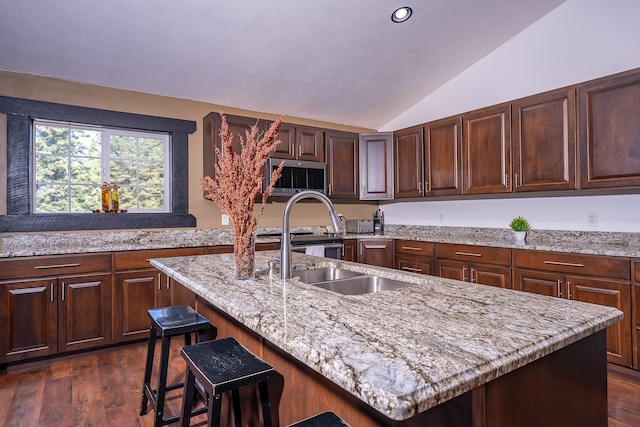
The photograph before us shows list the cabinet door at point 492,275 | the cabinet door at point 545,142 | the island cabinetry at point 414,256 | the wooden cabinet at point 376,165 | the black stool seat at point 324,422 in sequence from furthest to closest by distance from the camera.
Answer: the wooden cabinet at point 376,165 → the island cabinetry at point 414,256 → the cabinet door at point 492,275 → the cabinet door at point 545,142 → the black stool seat at point 324,422

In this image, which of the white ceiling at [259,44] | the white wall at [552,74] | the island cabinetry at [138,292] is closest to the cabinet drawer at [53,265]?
the island cabinetry at [138,292]

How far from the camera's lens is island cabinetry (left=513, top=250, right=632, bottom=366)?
2.56 meters

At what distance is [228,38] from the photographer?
310 cm

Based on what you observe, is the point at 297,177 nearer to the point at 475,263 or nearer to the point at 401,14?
the point at 401,14

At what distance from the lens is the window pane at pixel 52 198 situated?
3271 mm

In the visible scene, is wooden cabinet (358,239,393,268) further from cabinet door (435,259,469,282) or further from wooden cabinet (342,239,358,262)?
cabinet door (435,259,469,282)

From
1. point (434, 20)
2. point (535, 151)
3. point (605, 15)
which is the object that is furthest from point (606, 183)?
point (434, 20)

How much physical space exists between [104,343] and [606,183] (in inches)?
162

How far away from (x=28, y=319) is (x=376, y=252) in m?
3.18

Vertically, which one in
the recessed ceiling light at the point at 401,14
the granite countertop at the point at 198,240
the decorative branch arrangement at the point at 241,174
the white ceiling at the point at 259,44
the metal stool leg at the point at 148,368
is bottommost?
the metal stool leg at the point at 148,368

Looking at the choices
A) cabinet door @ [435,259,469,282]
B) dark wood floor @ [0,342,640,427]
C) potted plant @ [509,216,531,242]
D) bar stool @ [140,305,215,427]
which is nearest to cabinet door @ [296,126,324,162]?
cabinet door @ [435,259,469,282]

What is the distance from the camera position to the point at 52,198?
332 cm

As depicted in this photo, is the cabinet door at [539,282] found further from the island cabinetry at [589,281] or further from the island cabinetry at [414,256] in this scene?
the island cabinetry at [414,256]

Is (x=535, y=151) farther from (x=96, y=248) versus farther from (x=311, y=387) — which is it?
(x=96, y=248)
